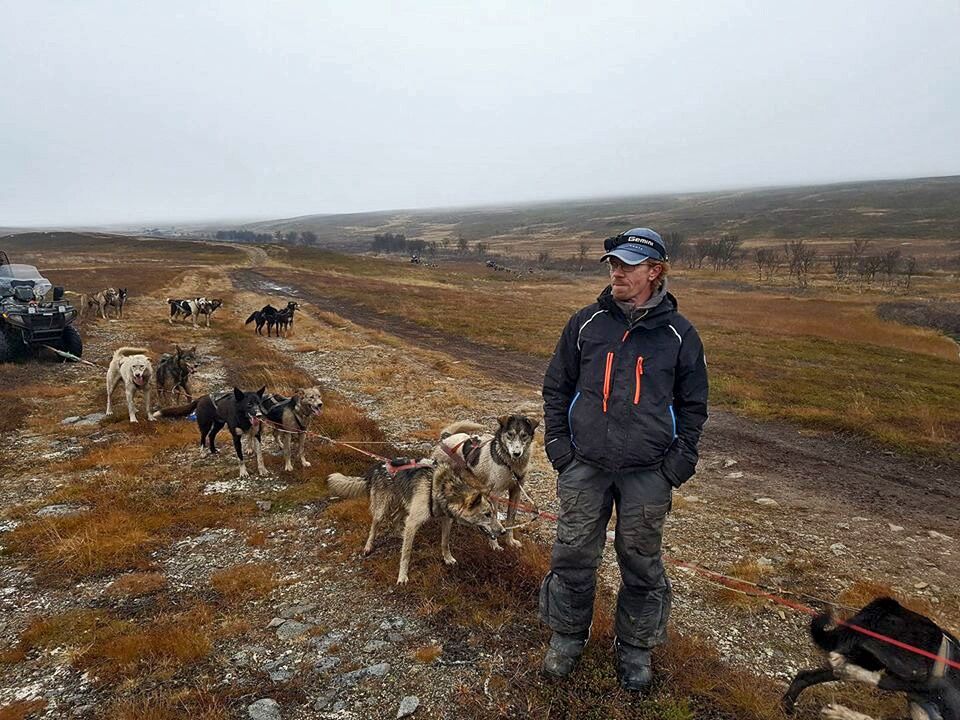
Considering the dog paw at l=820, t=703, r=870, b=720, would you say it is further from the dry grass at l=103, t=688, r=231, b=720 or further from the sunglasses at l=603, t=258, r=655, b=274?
the dry grass at l=103, t=688, r=231, b=720

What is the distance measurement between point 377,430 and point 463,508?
685 cm

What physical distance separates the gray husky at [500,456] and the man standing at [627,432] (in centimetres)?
204

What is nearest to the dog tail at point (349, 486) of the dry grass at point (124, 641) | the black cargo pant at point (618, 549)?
the dry grass at point (124, 641)

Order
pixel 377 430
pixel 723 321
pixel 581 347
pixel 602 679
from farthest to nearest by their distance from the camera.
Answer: pixel 723 321
pixel 377 430
pixel 602 679
pixel 581 347

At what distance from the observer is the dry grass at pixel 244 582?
580 centimetres

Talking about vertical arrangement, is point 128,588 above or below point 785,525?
above

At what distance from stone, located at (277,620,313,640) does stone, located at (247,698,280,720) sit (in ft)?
2.89

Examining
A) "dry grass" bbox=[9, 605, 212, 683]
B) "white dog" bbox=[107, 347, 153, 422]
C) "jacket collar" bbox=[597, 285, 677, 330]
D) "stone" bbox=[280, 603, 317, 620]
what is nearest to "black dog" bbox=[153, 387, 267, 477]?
"white dog" bbox=[107, 347, 153, 422]

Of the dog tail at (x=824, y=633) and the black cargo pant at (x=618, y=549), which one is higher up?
the black cargo pant at (x=618, y=549)

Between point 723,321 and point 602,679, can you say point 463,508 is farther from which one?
point 723,321

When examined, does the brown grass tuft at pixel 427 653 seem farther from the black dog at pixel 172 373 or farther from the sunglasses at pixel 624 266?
the black dog at pixel 172 373

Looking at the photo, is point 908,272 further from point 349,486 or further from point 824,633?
point 349,486

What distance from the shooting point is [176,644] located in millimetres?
4785

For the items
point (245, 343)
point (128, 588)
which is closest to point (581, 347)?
point (128, 588)
